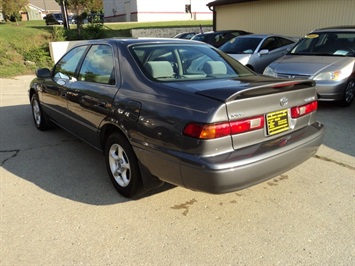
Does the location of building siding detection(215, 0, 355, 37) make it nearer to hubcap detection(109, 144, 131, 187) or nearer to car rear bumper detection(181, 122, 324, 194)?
car rear bumper detection(181, 122, 324, 194)

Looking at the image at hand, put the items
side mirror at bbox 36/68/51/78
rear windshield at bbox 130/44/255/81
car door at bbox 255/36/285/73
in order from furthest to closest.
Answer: car door at bbox 255/36/285/73
side mirror at bbox 36/68/51/78
rear windshield at bbox 130/44/255/81

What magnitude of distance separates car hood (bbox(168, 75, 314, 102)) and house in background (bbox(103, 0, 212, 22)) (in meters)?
36.2

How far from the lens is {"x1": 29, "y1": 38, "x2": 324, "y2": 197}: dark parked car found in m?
2.50

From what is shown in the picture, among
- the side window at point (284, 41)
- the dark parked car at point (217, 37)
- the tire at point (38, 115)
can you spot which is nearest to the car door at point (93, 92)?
the tire at point (38, 115)

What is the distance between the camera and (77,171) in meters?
3.99

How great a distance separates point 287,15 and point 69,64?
11368 mm

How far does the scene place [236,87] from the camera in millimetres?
2697

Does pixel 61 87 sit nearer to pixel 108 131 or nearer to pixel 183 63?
pixel 108 131

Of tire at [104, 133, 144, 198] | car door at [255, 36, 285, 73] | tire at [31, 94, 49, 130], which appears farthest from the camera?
car door at [255, 36, 285, 73]

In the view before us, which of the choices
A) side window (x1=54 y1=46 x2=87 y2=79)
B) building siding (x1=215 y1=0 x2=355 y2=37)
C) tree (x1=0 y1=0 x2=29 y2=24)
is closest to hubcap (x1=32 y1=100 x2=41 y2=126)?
side window (x1=54 y1=46 x2=87 y2=79)

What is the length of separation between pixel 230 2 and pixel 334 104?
10.2 metres

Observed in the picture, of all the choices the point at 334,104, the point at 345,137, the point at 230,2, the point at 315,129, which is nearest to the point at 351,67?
the point at 334,104

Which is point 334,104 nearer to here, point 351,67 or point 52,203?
point 351,67

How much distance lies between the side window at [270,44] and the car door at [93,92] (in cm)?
693
